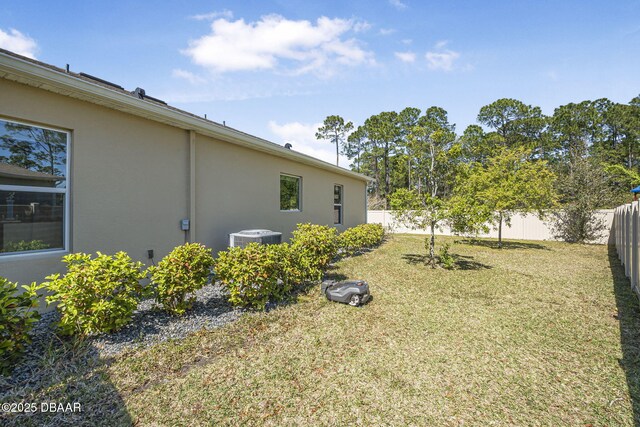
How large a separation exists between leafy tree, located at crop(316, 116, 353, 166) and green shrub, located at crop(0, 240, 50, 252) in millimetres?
31170

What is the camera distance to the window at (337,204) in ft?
40.8

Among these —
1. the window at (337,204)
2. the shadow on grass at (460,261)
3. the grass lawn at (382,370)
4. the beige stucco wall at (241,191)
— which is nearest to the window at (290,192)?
the beige stucco wall at (241,191)

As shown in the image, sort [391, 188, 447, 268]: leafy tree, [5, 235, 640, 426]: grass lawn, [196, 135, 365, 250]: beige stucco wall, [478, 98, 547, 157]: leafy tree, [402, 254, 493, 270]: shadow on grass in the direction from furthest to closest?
[478, 98, 547, 157]: leafy tree, [402, 254, 493, 270]: shadow on grass, [391, 188, 447, 268]: leafy tree, [196, 135, 365, 250]: beige stucco wall, [5, 235, 640, 426]: grass lawn

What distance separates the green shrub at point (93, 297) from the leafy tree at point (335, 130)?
3164cm

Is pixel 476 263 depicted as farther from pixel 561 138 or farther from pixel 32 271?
pixel 561 138

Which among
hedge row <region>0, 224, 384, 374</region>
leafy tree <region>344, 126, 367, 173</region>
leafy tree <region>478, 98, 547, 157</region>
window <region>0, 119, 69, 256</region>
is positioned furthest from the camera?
Result: leafy tree <region>344, 126, 367, 173</region>

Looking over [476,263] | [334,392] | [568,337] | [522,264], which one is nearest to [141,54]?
[334,392]

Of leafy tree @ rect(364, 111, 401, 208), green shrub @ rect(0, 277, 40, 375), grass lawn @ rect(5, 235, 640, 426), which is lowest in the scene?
grass lawn @ rect(5, 235, 640, 426)

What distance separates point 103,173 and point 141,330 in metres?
2.67

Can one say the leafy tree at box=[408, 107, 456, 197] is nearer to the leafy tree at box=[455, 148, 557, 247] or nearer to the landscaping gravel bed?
the leafy tree at box=[455, 148, 557, 247]

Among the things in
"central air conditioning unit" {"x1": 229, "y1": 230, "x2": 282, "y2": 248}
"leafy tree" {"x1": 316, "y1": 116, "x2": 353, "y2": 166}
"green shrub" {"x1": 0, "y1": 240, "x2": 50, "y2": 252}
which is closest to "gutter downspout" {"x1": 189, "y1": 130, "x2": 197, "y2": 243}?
"central air conditioning unit" {"x1": 229, "y1": 230, "x2": 282, "y2": 248}

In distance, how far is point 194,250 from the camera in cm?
438

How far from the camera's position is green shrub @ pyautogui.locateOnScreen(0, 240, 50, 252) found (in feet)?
12.8

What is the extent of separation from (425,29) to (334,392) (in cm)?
964
